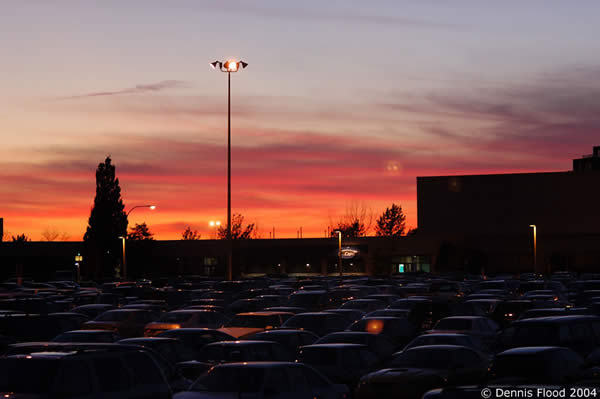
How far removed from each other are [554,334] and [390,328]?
24.7 feet

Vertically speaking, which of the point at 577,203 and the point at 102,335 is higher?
the point at 577,203

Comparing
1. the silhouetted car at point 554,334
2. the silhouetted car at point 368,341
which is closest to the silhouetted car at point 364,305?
the silhouetted car at point 368,341

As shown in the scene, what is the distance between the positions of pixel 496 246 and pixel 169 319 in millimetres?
92388

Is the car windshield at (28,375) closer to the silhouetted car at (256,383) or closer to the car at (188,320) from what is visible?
the silhouetted car at (256,383)

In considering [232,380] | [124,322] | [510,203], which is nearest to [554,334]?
[232,380]

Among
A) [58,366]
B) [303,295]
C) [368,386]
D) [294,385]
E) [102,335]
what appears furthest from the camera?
[303,295]

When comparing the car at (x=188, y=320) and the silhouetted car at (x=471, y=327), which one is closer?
the silhouetted car at (x=471, y=327)

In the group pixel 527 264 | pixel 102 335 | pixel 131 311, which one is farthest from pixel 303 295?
pixel 527 264

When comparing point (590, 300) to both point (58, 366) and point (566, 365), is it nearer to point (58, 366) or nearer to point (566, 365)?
point (566, 365)

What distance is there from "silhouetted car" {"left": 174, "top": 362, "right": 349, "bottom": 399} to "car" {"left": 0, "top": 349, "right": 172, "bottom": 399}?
142 centimetres

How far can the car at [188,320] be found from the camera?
98.1 ft

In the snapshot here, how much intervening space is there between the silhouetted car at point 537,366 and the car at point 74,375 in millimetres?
6652

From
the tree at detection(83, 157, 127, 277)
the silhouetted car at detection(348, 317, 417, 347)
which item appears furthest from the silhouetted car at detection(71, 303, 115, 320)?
the tree at detection(83, 157, 127, 277)

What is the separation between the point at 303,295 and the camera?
1654 inches
